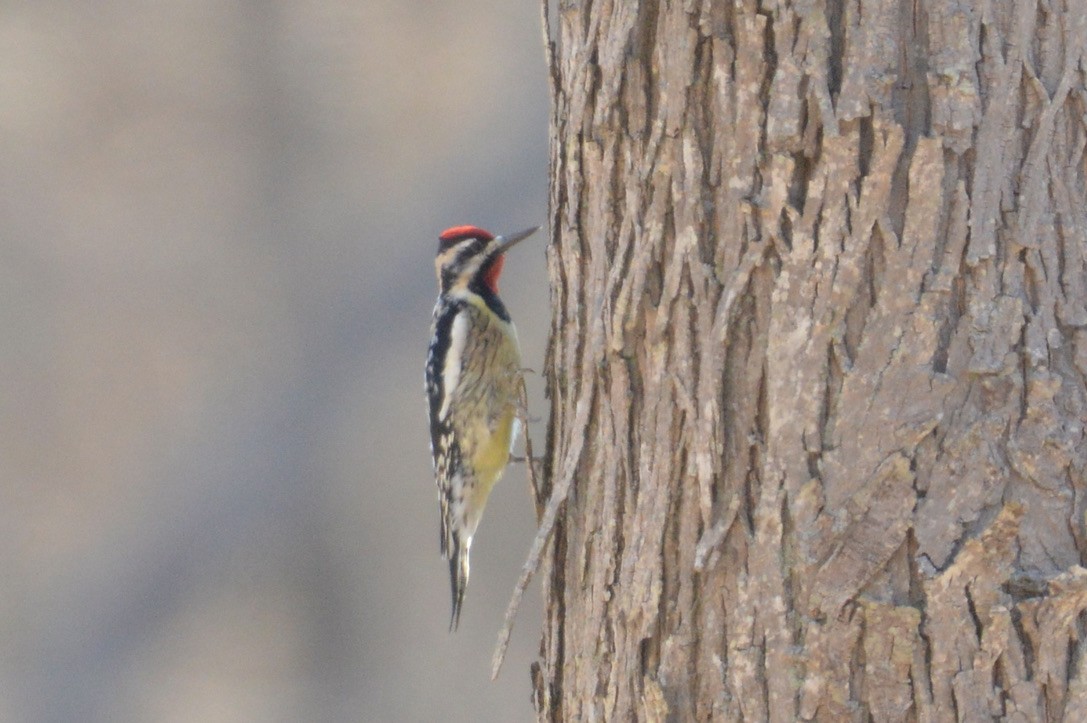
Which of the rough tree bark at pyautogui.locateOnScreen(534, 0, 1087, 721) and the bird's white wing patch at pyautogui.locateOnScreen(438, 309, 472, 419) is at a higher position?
the rough tree bark at pyautogui.locateOnScreen(534, 0, 1087, 721)

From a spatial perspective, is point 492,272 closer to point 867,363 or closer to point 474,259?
point 474,259

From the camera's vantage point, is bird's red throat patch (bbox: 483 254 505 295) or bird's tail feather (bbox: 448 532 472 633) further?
bird's red throat patch (bbox: 483 254 505 295)

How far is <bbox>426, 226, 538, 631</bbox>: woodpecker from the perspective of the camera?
174 inches

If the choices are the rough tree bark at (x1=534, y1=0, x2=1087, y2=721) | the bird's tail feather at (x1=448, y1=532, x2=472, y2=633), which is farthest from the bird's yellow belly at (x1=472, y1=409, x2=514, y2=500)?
the rough tree bark at (x1=534, y1=0, x2=1087, y2=721)

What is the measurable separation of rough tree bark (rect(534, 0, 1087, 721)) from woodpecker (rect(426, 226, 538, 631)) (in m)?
2.02

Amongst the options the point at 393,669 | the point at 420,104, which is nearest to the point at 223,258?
the point at 420,104

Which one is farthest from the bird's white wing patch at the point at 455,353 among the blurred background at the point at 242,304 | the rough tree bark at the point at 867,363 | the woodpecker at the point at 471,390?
the blurred background at the point at 242,304

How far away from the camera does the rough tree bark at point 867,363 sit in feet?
7.05

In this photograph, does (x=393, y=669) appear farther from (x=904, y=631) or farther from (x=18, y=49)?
(x=904, y=631)

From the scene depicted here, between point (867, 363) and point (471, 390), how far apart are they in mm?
2359

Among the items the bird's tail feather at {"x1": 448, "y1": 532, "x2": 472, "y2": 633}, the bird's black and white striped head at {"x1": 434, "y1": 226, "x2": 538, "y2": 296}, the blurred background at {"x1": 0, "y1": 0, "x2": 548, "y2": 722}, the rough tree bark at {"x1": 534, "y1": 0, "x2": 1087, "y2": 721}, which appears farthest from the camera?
the blurred background at {"x1": 0, "y1": 0, "x2": 548, "y2": 722}

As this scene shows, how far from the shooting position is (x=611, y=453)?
8.25 ft

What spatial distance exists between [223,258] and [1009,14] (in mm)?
9024

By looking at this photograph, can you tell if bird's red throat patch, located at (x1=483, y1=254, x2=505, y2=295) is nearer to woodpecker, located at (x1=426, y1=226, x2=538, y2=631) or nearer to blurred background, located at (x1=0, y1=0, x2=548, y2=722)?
woodpecker, located at (x1=426, y1=226, x2=538, y2=631)
